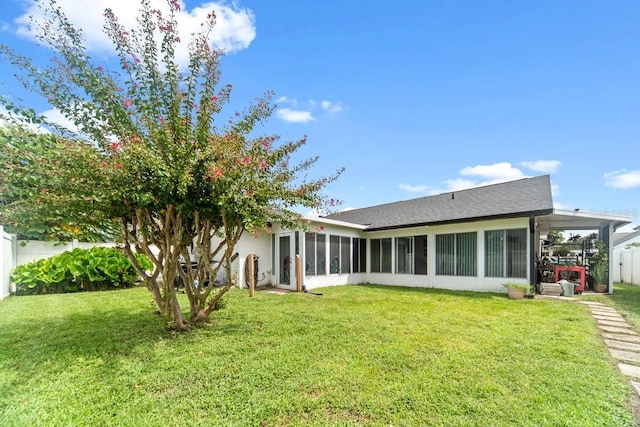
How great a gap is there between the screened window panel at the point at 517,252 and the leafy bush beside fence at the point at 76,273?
13.7 metres

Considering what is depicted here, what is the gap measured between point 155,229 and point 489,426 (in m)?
5.58

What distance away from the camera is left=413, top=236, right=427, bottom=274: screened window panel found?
12992mm

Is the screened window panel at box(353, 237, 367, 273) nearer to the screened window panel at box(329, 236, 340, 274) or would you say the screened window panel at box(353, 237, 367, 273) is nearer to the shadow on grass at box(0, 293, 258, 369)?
the screened window panel at box(329, 236, 340, 274)

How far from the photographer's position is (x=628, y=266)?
578 inches

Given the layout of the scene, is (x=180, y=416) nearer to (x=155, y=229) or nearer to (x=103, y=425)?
(x=103, y=425)

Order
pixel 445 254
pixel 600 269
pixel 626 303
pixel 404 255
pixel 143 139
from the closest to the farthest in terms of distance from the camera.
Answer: pixel 143 139 < pixel 626 303 < pixel 600 269 < pixel 445 254 < pixel 404 255

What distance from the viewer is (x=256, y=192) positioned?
17.0ft

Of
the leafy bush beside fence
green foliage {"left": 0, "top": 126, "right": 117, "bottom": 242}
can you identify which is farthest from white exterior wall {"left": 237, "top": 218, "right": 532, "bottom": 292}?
green foliage {"left": 0, "top": 126, "right": 117, "bottom": 242}

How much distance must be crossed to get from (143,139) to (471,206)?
1194 cm

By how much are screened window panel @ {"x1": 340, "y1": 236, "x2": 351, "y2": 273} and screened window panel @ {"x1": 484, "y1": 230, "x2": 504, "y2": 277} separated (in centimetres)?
562

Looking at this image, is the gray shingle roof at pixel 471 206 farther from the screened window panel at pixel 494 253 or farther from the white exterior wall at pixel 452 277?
the screened window panel at pixel 494 253

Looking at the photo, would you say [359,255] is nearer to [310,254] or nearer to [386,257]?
[386,257]

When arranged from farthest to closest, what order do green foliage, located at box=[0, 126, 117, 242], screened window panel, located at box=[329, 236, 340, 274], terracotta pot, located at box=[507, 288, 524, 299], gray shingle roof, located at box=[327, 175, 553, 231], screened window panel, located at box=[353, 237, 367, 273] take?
screened window panel, located at box=[353, 237, 367, 273]
screened window panel, located at box=[329, 236, 340, 274]
gray shingle roof, located at box=[327, 175, 553, 231]
terracotta pot, located at box=[507, 288, 524, 299]
green foliage, located at box=[0, 126, 117, 242]

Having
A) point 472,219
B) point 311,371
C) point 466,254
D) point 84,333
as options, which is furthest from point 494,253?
point 84,333
